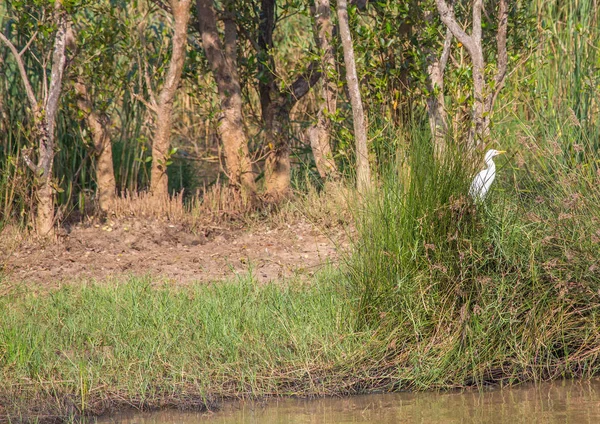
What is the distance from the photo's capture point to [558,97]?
23.5 ft

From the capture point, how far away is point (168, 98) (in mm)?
6957

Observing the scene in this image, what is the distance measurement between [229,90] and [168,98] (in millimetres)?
517

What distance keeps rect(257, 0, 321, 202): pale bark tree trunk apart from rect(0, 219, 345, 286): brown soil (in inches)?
22.5

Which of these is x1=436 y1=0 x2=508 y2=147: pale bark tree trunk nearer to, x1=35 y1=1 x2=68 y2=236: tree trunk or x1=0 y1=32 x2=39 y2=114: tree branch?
x1=35 y1=1 x2=68 y2=236: tree trunk

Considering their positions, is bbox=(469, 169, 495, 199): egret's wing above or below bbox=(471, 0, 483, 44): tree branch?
below

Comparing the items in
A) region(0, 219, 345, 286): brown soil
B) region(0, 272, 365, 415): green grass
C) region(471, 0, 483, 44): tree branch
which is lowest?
region(0, 272, 365, 415): green grass

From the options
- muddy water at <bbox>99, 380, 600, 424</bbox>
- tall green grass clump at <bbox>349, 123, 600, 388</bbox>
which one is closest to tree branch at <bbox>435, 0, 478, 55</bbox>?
tall green grass clump at <bbox>349, 123, 600, 388</bbox>

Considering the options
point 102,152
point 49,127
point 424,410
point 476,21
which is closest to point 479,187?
point 424,410

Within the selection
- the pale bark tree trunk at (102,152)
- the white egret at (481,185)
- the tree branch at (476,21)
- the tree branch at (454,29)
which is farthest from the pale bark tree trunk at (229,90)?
the white egret at (481,185)

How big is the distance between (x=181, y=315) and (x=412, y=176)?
1.55 metres

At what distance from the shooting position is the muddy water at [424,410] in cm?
431

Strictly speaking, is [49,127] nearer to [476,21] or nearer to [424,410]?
[476,21]

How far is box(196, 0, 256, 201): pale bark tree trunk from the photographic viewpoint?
7.09 m

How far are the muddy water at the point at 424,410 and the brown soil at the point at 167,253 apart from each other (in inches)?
62.6
